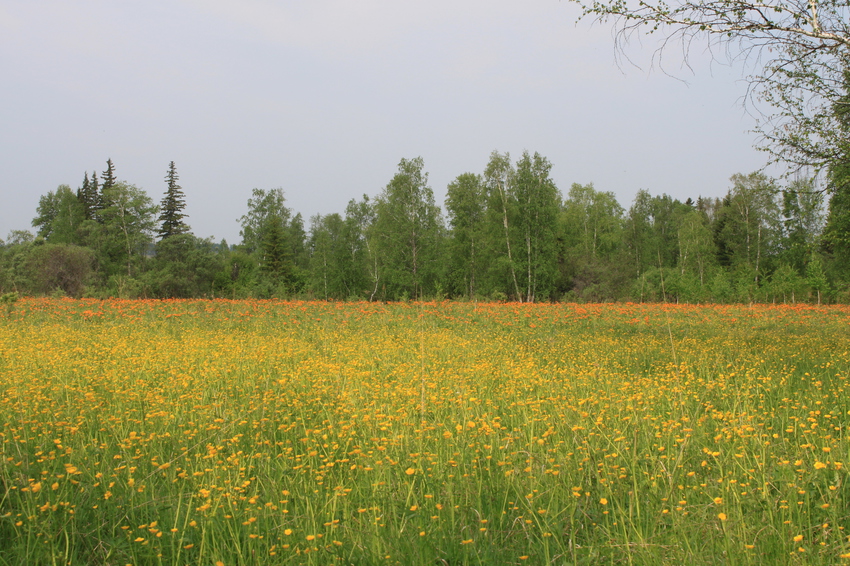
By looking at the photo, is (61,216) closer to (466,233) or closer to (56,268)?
(56,268)

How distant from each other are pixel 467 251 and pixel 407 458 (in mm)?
32686

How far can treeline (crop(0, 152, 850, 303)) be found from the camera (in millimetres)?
29781

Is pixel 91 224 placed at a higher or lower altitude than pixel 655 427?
higher

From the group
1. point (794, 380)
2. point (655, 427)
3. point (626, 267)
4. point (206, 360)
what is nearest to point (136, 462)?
point (206, 360)

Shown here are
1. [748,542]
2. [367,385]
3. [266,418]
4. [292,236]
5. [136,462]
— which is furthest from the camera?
[292,236]

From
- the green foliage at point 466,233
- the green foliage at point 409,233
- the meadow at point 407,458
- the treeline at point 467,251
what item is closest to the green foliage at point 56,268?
the treeline at point 467,251

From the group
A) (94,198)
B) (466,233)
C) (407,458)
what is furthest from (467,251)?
(94,198)

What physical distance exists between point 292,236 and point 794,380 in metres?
54.1

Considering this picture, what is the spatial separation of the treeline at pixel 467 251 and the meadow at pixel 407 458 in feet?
40.4

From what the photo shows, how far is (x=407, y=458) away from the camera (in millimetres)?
2980

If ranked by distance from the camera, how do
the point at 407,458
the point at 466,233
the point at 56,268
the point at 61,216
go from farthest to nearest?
the point at 61,216 < the point at 466,233 < the point at 56,268 < the point at 407,458

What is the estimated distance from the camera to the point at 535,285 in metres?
31.5

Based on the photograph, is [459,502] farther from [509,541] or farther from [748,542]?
[748,542]

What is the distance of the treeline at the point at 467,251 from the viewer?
97.7 feet
